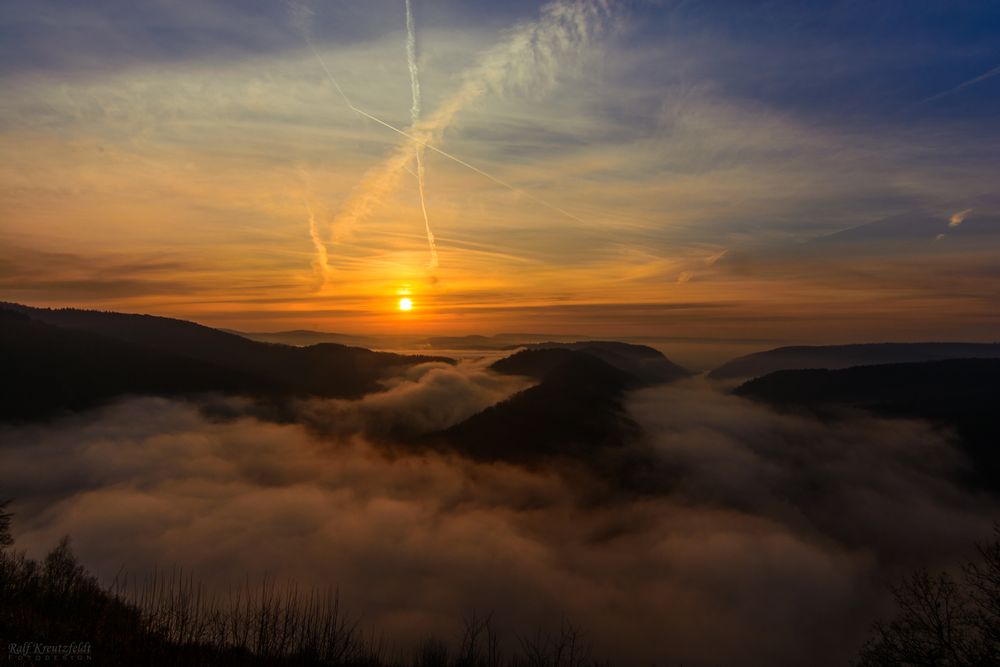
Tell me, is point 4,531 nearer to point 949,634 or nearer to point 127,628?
point 127,628

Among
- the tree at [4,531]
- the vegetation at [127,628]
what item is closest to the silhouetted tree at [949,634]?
the vegetation at [127,628]

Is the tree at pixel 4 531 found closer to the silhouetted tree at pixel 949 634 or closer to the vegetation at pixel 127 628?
the vegetation at pixel 127 628

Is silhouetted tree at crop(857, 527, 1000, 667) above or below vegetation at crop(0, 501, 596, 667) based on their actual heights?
above

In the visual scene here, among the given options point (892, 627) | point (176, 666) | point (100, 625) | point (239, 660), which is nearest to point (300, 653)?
point (239, 660)

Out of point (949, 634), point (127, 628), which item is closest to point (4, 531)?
point (127, 628)

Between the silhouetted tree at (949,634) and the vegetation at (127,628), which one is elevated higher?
the silhouetted tree at (949,634)

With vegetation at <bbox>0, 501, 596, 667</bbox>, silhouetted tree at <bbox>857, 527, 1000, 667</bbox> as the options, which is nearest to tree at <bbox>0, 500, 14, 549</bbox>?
vegetation at <bbox>0, 501, 596, 667</bbox>

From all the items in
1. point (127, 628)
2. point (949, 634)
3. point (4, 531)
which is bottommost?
point (127, 628)

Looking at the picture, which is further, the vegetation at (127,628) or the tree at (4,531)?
the tree at (4,531)

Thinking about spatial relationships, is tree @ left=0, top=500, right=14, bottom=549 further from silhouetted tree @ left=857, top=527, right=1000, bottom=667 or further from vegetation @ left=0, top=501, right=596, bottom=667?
silhouetted tree @ left=857, top=527, right=1000, bottom=667

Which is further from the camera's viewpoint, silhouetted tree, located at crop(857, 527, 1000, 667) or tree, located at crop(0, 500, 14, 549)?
tree, located at crop(0, 500, 14, 549)

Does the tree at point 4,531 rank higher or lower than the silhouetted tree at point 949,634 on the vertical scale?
lower

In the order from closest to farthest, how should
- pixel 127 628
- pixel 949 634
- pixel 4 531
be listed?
1. pixel 949 634
2. pixel 127 628
3. pixel 4 531

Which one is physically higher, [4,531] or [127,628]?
[4,531]
